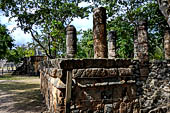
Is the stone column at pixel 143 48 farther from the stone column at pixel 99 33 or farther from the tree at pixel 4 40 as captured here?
the tree at pixel 4 40

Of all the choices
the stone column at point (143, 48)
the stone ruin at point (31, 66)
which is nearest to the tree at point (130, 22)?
the stone column at point (143, 48)

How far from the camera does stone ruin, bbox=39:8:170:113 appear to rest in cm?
375

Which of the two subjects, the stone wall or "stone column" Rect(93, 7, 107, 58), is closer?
the stone wall

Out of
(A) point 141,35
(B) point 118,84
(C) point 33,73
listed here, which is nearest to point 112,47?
(A) point 141,35

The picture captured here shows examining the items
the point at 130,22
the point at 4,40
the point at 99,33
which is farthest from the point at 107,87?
the point at 4,40

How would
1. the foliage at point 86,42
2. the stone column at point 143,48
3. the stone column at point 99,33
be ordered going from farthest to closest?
the foliage at point 86,42 < the stone column at point 99,33 < the stone column at point 143,48

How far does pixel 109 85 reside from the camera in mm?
4195

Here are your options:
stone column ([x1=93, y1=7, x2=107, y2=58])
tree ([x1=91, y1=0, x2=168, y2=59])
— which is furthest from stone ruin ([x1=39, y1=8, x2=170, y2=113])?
tree ([x1=91, y1=0, x2=168, y2=59])

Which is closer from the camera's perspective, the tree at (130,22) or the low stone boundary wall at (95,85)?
the low stone boundary wall at (95,85)

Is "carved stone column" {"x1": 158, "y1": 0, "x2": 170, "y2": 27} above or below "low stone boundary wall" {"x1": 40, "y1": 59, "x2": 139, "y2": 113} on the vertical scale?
above

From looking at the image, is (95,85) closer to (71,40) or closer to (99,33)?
(99,33)

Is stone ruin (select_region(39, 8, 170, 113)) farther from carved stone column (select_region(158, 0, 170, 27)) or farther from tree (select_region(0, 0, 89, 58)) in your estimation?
tree (select_region(0, 0, 89, 58))

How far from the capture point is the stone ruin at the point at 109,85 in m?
3.75

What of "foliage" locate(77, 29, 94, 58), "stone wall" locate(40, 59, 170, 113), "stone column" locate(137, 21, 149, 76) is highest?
"foliage" locate(77, 29, 94, 58)
